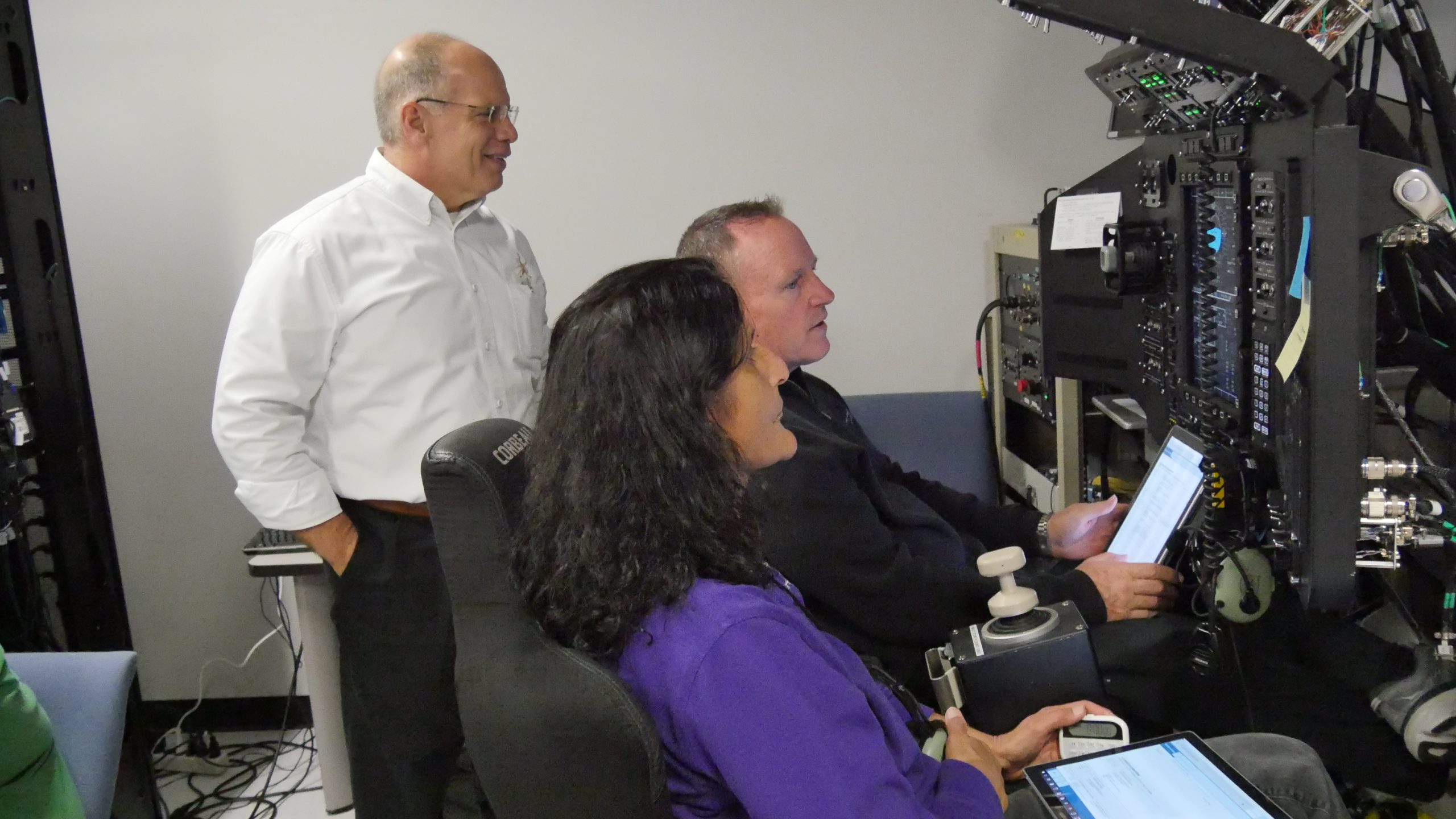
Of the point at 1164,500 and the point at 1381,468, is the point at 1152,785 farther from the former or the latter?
the point at 1164,500

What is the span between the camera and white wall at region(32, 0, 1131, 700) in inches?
104

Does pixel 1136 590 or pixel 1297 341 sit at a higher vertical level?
pixel 1297 341

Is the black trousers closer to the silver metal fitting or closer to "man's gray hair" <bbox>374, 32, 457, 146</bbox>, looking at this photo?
"man's gray hair" <bbox>374, 32, 457, 146</bbox>

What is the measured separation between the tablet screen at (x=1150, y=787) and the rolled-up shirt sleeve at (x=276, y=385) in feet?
4.39

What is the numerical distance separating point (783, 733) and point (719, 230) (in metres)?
1.15

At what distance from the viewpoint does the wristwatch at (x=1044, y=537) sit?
6.52ft

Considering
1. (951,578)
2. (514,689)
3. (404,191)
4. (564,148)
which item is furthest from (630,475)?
(564,148)

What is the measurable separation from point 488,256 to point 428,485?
1.27 m

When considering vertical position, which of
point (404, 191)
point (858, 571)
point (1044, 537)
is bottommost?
point (1044, 537)

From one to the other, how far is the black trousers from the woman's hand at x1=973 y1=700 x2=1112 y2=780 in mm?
1064

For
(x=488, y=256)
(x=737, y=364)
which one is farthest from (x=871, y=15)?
(x=737, y=364)

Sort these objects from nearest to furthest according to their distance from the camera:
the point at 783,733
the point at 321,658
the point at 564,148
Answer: the point at 783,733, the point at 321,658, the point at 564,148

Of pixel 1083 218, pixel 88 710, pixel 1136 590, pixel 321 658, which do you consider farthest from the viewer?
pixel 321 658

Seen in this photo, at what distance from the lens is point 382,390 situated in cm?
195
